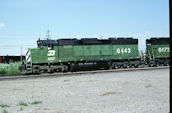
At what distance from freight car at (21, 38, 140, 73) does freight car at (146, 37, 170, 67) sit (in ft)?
10.3

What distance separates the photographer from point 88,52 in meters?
26.7

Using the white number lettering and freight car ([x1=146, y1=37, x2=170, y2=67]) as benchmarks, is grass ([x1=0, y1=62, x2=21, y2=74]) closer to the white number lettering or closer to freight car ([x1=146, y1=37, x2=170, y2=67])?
the white number lettering

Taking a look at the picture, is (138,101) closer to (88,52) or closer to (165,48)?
(88,52)

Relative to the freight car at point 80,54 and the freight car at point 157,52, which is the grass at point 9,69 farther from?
the freight car at point 157,52

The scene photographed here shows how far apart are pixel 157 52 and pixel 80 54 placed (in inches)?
460

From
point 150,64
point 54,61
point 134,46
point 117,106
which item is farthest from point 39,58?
point 117,106

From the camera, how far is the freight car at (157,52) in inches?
1232

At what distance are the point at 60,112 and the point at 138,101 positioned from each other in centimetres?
321

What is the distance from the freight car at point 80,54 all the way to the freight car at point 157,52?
3.13 metres

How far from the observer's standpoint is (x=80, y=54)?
26.3m

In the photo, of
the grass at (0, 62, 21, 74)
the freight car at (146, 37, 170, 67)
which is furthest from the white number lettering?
the grass at (0, 62, 21, 74)

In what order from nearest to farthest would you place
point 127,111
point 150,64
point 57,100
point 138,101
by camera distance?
1. point 127,111
2. point 138,101
3. point 57,100
4. point 150,64

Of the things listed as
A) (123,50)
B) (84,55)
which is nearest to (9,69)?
(84,55)

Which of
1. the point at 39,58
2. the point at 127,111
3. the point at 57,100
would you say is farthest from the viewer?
the point at 39,58
